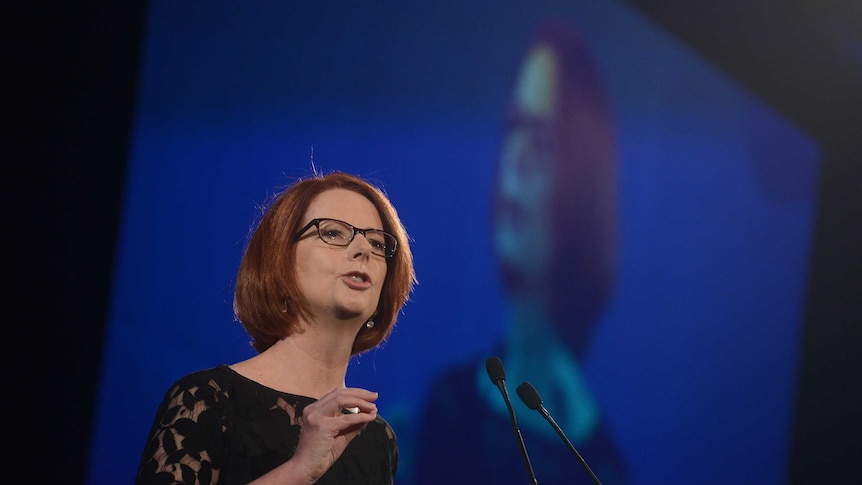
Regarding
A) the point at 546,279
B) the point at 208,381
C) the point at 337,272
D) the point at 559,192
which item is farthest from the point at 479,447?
the point at 208,381

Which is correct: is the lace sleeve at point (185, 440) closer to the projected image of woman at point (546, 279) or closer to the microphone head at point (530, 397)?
the microphone head at point (530, 397)

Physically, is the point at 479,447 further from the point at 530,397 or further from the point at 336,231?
the point at 336,231

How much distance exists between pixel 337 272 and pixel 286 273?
0.36ft

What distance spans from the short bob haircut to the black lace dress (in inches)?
5.6

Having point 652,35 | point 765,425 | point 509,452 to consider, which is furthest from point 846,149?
point 509,452

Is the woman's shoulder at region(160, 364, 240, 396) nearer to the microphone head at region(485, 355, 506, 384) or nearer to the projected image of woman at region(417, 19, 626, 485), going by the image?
the microphone head at region(485, 355, 506, 384)

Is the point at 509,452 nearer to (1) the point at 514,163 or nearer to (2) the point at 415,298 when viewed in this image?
(2) the point at 415,298

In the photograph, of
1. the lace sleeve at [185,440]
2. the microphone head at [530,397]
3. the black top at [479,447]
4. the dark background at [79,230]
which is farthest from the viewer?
the black top at [479,447]

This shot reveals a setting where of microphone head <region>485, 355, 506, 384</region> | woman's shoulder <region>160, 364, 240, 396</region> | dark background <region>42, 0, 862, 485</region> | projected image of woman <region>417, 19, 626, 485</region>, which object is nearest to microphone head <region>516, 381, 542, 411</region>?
microphone head <region>485, 355, 506, 384</region>

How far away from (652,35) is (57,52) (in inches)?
78.2

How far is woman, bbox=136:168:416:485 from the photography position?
1.76 metres

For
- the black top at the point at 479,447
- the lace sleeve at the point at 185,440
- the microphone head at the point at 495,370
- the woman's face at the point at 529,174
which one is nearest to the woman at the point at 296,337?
the lace sleeve at the point at 185,440

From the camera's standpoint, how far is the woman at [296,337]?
1760 millimetres

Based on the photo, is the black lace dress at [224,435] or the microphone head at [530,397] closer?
the black lace dress at [224,435]
